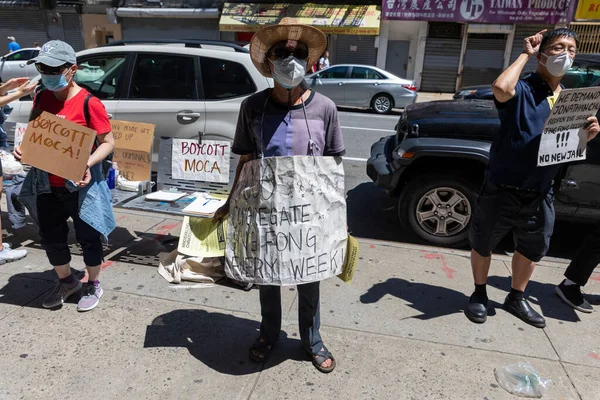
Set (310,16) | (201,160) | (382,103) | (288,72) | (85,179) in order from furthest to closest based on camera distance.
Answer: (310,16) → (382,103) → (201,160) → (85,179) → (288,72)

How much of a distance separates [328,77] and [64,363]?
43.1 feet

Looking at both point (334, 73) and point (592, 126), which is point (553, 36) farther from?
point (334, 73)

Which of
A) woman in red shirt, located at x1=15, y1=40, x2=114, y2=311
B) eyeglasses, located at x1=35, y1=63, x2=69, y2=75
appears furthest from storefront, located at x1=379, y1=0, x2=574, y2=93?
eyeglasses, located at x1=35, y1=63, x2=69, y2=75

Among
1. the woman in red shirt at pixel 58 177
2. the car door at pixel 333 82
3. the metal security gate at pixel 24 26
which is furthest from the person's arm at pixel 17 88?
the metal security gate at pixel 24 26

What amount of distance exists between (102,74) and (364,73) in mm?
10615

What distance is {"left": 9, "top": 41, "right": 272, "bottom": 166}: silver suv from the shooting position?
4832 mm

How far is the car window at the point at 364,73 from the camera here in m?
14.5

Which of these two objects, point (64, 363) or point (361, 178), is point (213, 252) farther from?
point (361, 178)

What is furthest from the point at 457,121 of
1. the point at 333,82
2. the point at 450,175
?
the point at 333,82

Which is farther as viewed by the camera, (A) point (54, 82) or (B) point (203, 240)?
(B) point (203, 240)

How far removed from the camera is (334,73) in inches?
581

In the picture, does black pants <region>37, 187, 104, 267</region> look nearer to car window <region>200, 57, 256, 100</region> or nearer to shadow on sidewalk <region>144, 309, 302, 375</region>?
shadow on sidewalk <region>144, 309, 302, 375</region>

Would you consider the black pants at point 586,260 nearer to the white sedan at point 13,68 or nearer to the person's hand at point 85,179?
the person's hand at point 85,179

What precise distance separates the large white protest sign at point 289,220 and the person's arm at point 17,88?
1819 millimetres
